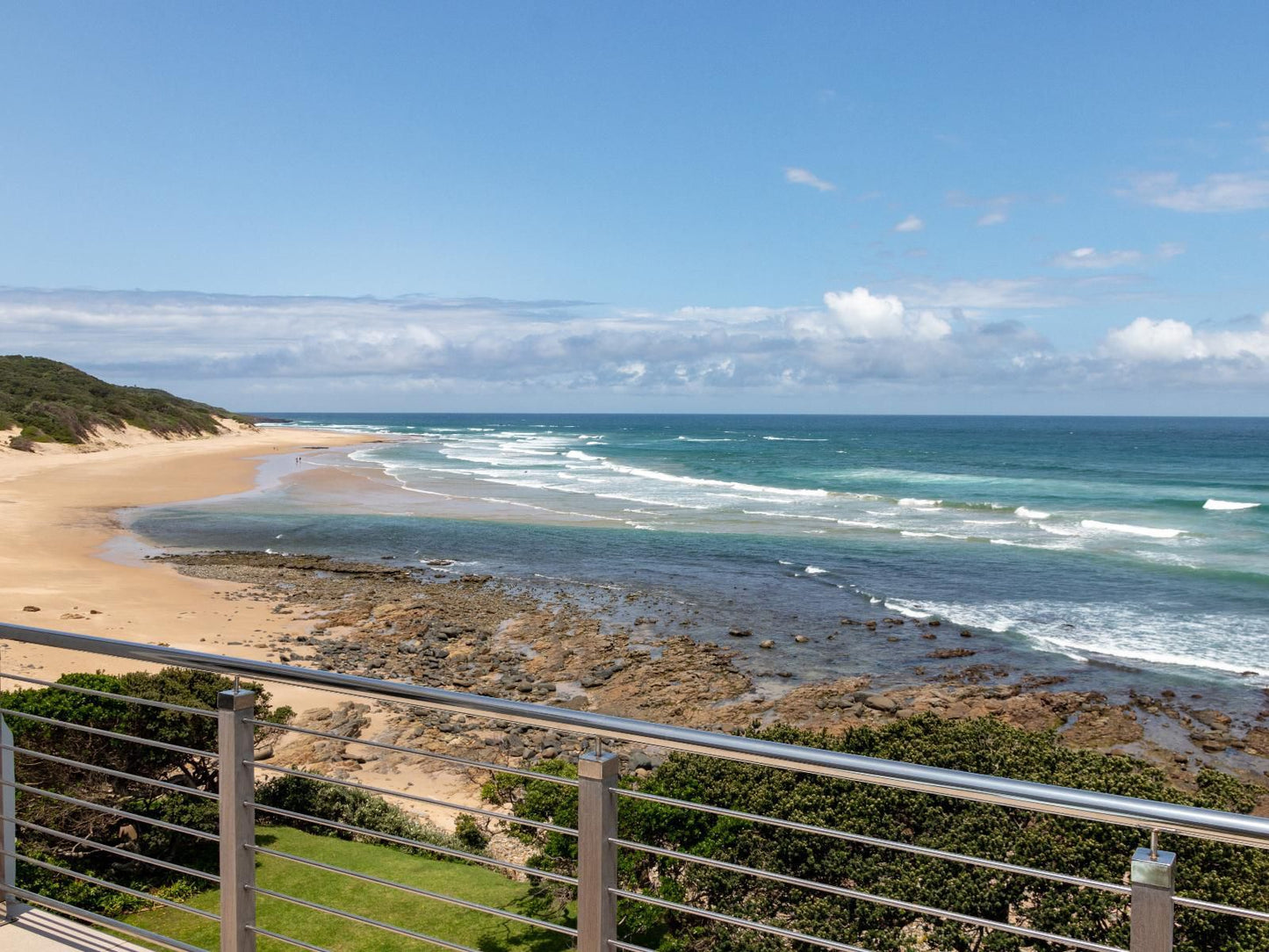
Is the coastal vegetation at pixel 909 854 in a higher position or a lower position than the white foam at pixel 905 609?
higher

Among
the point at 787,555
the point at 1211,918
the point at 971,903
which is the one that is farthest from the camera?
the point at 787,555

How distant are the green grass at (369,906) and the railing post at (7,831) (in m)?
2.62

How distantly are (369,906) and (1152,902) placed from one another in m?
6.34

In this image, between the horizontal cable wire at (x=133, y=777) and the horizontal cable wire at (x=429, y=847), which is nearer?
the horizontal cable wire at (x=429, y=847)

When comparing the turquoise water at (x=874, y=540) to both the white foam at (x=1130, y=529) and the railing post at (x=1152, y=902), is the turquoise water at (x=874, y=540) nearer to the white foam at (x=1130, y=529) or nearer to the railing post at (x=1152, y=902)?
the white foam at (x=1130, y=529)

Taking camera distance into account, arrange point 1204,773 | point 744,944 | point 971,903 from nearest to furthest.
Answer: point 971,903, point 744,944, point 1204,773

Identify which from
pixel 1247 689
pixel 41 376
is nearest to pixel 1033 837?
pixel 1247 689

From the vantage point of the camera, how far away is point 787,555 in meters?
24.5

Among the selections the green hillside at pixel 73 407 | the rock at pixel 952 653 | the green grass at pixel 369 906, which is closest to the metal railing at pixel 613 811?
the green grass at pixel 369 906

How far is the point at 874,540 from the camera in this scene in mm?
27578

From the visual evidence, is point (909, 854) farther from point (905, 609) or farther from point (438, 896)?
point (905, 609)

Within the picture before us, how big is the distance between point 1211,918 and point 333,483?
129 ft

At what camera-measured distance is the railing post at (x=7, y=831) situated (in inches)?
133

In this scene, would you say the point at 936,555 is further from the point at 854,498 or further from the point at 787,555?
the point at 854,498
